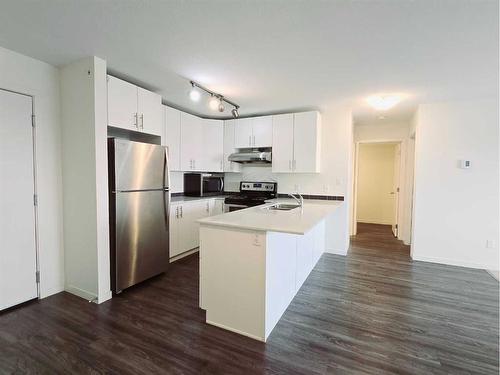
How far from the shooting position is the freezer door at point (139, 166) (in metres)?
2.61

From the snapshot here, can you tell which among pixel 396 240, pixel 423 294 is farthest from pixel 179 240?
pixel 396 240

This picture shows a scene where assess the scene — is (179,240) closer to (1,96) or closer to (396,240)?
(1,96)

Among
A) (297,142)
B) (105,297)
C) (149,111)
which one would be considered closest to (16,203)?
(105,297)

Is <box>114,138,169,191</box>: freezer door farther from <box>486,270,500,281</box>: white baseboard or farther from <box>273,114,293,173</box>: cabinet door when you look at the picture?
<box>486,270,500,281</box>: white baseboard

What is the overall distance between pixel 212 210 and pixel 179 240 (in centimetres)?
83

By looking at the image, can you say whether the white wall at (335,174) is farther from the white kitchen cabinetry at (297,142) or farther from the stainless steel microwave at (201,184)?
the stainless steel microwave at (201,184)

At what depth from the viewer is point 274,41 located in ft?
6.68

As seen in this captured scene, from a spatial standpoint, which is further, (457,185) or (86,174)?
(457,185)

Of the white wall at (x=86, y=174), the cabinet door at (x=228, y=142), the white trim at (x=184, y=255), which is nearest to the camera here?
the white wall at (x=86, y=174)

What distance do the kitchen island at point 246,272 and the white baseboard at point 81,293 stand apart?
126cm

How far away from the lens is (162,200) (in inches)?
122

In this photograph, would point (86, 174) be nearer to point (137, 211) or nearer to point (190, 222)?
point (137, 211)

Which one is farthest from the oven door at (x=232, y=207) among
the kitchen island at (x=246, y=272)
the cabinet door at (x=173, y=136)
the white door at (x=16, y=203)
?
the white door at (x=16, y=203)

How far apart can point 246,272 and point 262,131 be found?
2.88m
